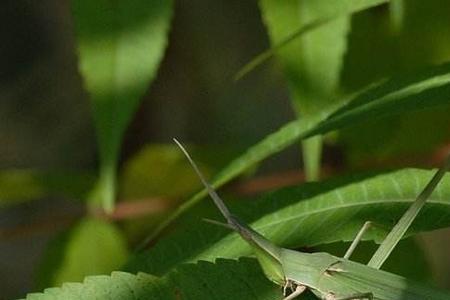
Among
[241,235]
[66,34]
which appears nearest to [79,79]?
[66,34]

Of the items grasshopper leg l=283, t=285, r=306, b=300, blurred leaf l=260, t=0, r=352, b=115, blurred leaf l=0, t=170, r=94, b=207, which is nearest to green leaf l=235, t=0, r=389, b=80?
blurred leaf l=260, t=0, r=352, b=115

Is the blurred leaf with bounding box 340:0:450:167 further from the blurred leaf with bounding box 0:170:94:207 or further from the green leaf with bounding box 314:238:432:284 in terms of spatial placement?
the blurred leaf with bounding box 0:170:94:207

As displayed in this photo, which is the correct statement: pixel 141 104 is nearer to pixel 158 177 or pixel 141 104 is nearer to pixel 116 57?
pixel 158 177


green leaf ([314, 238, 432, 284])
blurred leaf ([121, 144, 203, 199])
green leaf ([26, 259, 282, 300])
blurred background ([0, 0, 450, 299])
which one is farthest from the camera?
blurred background ([0, 0, 450, 299])

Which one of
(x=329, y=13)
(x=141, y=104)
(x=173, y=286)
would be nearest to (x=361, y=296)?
(x=173, y=286)

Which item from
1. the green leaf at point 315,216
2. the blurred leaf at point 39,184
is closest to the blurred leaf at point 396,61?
the blurred leaf at point 39,184
